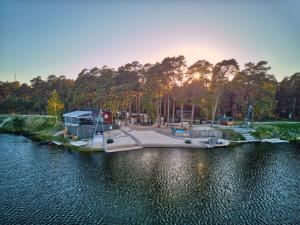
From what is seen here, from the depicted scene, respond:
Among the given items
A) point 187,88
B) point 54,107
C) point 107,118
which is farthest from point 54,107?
point 187,88

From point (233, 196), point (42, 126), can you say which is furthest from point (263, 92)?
point (42, 126)

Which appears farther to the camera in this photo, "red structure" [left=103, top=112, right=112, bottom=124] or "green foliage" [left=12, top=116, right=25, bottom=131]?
"green foliage" [left=12, top=116, right=25, bottom=131]

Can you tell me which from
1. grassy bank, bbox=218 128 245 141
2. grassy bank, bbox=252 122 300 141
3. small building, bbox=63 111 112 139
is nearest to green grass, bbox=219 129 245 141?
grassy bank, bbox=218 128 245 141

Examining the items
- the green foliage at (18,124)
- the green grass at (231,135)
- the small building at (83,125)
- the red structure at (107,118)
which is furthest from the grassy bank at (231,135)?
the green foliage at (18,124)

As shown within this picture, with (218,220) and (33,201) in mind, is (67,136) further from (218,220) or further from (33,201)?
(218,220)

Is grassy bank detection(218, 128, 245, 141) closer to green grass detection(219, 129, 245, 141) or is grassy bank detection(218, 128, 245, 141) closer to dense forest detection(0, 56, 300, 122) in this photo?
green grass detection(219, 129, 245, 141)

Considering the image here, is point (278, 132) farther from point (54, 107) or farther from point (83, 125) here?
point (54, 107)

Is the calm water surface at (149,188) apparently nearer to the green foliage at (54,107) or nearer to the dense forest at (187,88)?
the dense forest at (187,88)
